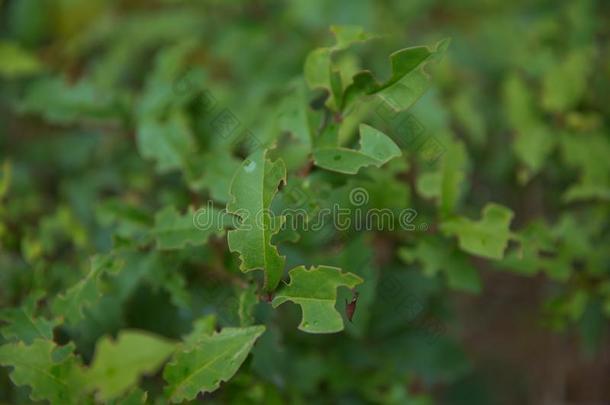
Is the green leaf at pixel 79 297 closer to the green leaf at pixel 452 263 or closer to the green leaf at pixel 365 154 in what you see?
the green leaf at pixel 365 154

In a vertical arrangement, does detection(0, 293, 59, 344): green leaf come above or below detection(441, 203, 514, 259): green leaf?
below

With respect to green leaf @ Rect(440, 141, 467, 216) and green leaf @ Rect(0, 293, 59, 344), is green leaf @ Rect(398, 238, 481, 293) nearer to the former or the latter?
green leaf @ Rect(440, 141, 467, 216)

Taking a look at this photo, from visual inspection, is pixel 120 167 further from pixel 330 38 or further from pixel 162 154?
pixel 330 38

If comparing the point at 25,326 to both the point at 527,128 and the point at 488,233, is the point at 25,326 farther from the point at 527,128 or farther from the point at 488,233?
the point at 527,128

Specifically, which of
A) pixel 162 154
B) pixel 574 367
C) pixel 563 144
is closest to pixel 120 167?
pixel 162 154

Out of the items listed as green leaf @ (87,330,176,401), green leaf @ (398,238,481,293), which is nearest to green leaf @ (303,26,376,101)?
green leaf @ (398,238,481,293)

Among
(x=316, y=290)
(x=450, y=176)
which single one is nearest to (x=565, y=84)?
(x=450, y=176)
